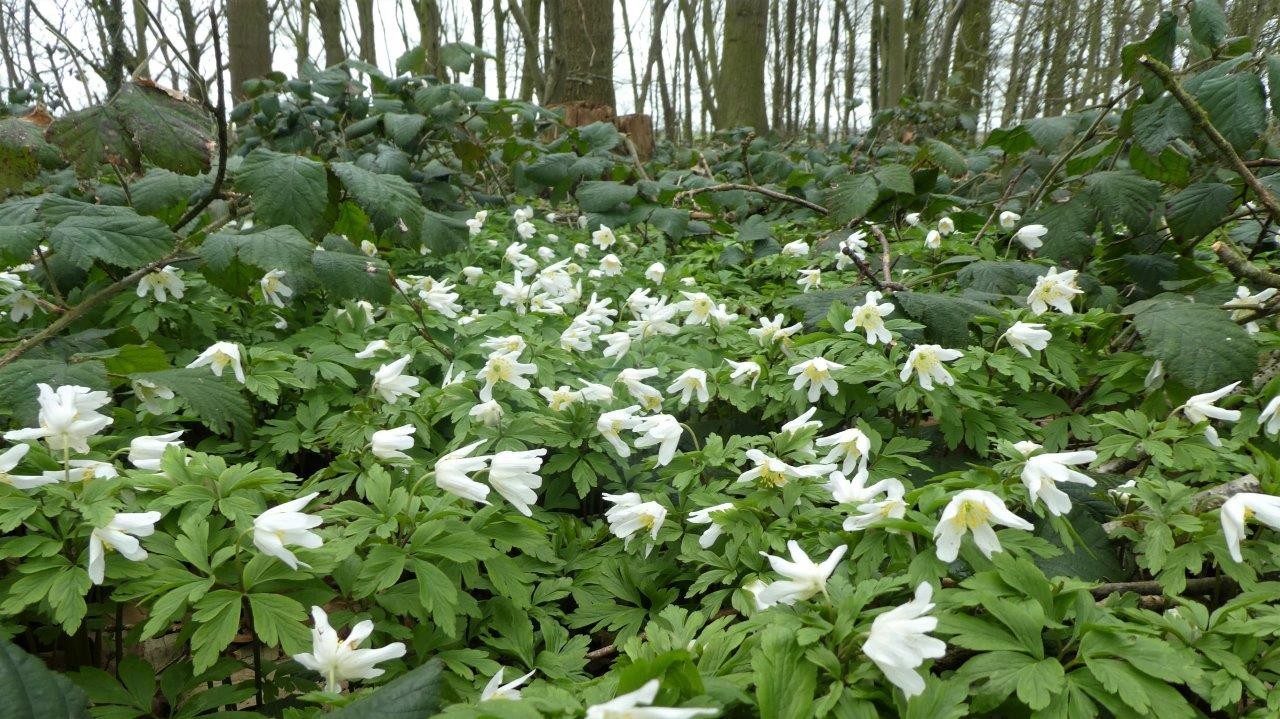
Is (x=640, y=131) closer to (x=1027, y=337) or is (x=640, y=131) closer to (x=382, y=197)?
(x=382, y=197)

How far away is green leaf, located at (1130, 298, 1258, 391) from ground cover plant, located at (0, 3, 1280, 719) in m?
0.01

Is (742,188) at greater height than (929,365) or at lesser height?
greater

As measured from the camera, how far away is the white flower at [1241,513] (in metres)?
1.27

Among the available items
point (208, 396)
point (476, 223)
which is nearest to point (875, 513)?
point (208, 396)

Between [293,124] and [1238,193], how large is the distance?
5.14 metres

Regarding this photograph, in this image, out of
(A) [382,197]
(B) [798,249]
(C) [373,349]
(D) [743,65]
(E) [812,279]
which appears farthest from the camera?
(D) [743,65]

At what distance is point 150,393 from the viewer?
204 centimetres

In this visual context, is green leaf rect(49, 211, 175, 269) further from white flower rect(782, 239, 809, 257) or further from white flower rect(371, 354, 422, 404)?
white flower rect(782, 239, 809, 257)


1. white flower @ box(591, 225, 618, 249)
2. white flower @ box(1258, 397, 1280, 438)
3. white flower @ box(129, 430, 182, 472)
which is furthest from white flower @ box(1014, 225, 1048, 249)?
white flower @ box(129, 430, 182, 472)

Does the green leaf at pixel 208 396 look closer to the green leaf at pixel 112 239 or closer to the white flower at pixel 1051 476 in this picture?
the green leaf at pixel 112 239

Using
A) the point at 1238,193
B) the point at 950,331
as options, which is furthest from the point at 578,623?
the point at 1238,193

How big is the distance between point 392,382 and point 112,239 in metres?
1.01

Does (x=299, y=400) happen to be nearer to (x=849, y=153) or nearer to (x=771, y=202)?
(x=771, y=202)

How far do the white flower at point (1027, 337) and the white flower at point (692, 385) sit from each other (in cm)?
94
